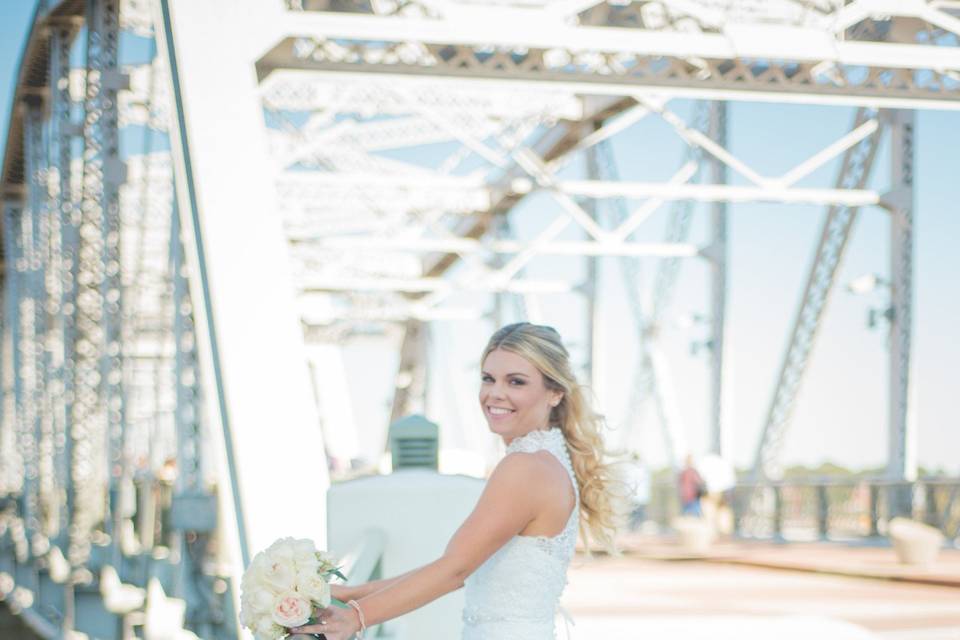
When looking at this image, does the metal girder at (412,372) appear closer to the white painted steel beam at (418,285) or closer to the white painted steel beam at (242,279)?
the white painted steel beam at (418,285)

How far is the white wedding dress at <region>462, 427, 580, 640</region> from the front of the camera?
318 centimetres

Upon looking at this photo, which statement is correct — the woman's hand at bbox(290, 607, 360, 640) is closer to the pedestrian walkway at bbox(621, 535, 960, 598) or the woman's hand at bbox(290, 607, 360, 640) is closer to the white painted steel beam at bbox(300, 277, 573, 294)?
the pedestrian walkway at bbox(621, 535, 960, 598)

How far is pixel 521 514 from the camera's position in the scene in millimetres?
3066

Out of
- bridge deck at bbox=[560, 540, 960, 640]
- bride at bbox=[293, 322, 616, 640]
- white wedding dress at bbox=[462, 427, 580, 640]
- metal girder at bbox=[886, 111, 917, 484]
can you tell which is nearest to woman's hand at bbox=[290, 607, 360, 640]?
bride at bbox=[293, 322, 616, 640]

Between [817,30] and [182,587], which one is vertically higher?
[817,30]

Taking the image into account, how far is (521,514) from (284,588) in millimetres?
604

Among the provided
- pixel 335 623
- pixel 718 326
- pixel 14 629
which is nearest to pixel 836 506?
pixel 718 326

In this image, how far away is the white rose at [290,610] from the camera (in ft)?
8.83

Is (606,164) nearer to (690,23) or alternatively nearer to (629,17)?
(629,17)

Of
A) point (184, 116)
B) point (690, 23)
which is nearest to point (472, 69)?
point (690, 23)

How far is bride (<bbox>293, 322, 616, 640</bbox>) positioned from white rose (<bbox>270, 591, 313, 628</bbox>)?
96 millimetres

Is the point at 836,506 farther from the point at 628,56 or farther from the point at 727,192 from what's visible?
the point at 628,56

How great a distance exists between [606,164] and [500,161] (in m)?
4.32

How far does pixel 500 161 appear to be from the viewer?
20.6 meters
